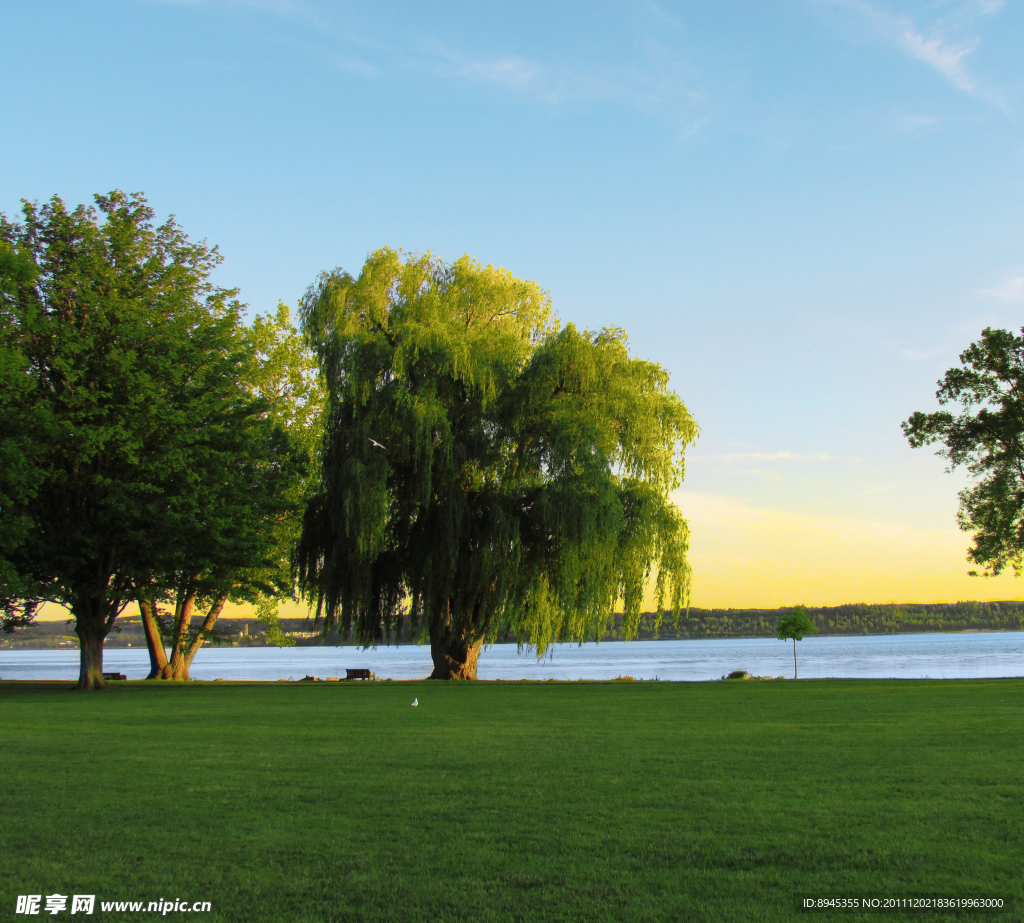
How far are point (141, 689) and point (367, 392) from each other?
11.2 meters

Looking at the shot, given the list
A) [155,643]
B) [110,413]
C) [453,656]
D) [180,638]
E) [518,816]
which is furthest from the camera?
[155,643]

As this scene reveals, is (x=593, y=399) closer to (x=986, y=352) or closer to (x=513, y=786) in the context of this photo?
(x=986, y=352)

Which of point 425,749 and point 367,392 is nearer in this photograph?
point 425,749

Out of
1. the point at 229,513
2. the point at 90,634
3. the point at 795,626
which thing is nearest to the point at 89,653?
the point at 90,634

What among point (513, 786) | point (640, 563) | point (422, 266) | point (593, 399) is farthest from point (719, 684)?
point (513, 786)

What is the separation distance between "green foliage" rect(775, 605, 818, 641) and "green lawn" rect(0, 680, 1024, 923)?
3756 centimetres

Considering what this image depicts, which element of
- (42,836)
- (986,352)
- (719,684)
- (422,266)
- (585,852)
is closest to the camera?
(585,852)

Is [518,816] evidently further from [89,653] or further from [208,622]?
[208,622]

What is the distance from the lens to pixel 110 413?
26.8 m

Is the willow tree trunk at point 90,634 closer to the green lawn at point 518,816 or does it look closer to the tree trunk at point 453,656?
the tree trunk at point 453,656

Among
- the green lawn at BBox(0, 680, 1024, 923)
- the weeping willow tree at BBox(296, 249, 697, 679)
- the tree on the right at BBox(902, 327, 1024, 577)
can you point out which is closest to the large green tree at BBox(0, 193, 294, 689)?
the weeping willow tree at BBox(296, 249, 697, 679)

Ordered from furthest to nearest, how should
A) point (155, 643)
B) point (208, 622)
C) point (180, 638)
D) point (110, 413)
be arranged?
point (155, 643) < point (208, 622) < point (180, 638) < point (110, 413)

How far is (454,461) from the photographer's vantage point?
92.2ft

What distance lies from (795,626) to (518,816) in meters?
47.8
